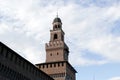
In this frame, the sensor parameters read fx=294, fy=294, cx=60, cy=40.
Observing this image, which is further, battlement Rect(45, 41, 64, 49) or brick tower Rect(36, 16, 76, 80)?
battlement Rect(45, 41, 64, 49)

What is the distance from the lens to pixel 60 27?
51.0 metres

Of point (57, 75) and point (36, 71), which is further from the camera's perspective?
point (57, 75)

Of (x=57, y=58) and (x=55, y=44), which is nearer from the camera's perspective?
(x=57, y=58)

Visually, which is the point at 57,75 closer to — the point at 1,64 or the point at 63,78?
the point at 63,78

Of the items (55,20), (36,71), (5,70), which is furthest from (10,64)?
(55,20)

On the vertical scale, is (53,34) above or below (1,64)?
above

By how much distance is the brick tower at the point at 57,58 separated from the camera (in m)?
45.6

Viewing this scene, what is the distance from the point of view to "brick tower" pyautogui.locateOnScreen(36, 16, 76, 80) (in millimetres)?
45625

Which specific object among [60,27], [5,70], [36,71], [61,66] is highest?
[60,27]

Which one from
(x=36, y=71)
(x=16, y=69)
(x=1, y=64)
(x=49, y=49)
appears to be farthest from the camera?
(x=49, y=49)

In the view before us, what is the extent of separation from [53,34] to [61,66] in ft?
22.9

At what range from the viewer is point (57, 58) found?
47969 mm

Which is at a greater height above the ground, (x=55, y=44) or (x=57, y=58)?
(x=55, y=44)

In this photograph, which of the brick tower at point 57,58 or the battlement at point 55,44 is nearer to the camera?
the brick tower at point 57,58
